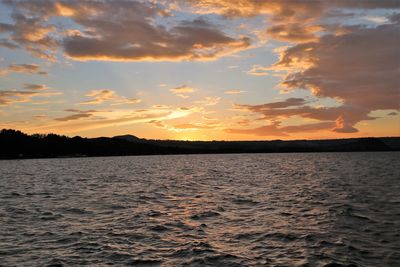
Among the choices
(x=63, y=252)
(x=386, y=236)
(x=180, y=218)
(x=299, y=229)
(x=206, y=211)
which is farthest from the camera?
(x=206, y=211)

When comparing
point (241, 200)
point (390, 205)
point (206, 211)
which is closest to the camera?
point (206, 211)

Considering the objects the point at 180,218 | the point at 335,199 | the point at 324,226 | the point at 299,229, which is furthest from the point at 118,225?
the point at 335,199

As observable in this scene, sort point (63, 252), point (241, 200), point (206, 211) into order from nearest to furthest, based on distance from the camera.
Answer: point (63, 252) → point (206, 211) → point (241, 200)

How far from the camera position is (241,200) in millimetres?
46062

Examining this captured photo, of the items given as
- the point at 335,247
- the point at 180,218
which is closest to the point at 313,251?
the point at 335,247

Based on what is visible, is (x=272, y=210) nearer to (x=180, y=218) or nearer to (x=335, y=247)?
(x=180, y=218)

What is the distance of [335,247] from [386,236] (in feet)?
16.8

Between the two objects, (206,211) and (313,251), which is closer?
(313,251)

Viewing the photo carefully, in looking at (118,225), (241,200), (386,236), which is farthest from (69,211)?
(386,236)

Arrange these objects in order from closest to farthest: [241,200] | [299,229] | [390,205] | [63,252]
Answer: [63,252] < [299,229] < [390,205] < [241,200]

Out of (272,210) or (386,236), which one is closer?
(386,236)

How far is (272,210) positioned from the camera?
37656 mm

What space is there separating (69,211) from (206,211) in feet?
44.9

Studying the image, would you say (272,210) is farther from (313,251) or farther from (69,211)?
(69,211)
